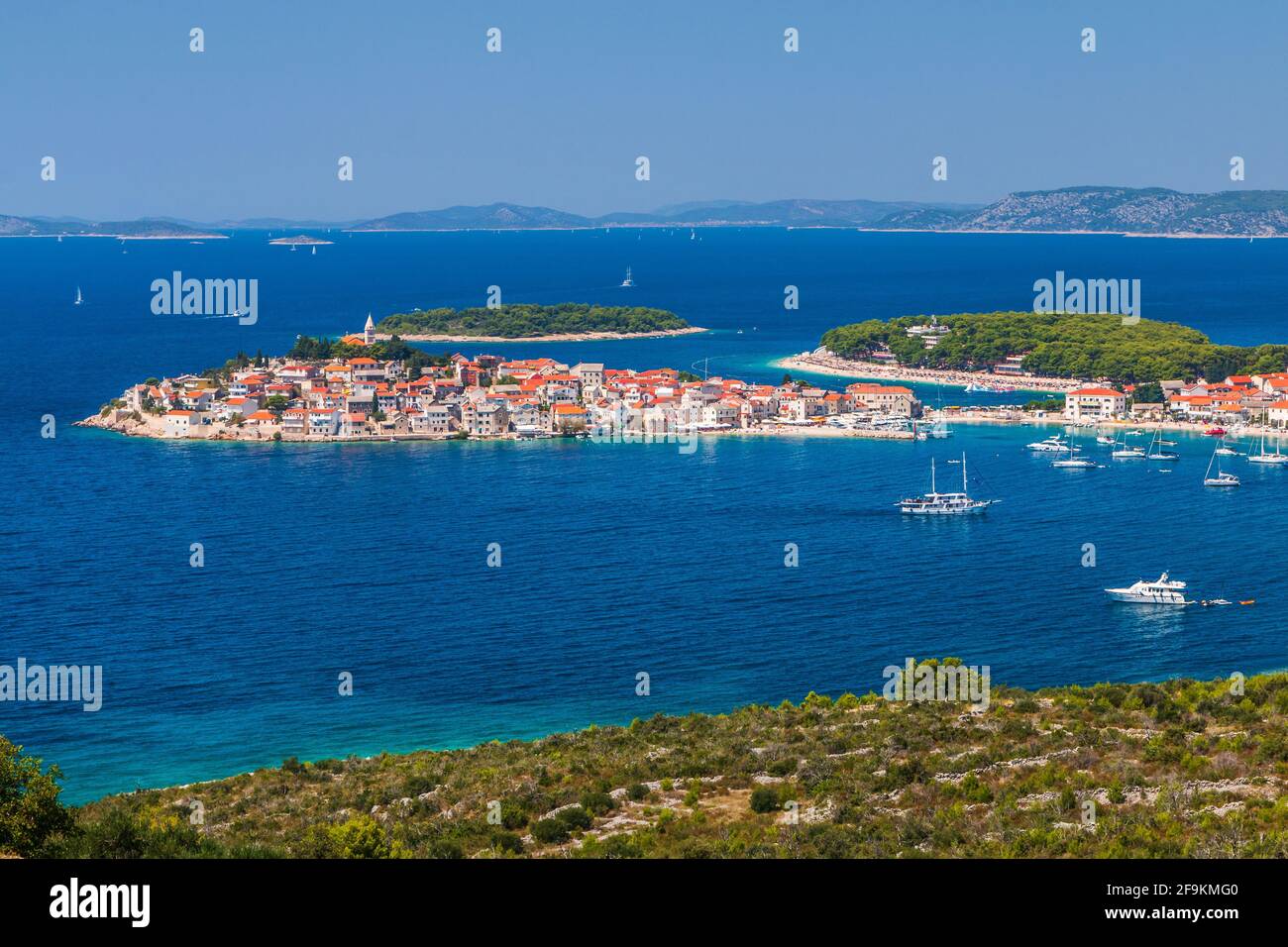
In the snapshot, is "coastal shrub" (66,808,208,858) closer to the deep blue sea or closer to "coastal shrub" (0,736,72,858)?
"coastal shrub" (0,736,72,858)

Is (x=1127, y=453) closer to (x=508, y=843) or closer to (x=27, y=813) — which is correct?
(x=508, y=843)

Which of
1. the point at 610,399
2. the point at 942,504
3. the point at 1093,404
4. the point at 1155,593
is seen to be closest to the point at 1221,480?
the point at 942,504

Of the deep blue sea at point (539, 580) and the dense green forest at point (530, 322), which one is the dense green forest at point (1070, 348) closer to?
the deep blue sea at point (539, 580)

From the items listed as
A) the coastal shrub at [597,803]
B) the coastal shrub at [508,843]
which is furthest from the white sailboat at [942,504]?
the coastal shrub at [508,843]

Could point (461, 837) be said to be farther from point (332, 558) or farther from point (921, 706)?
point (332, 558)

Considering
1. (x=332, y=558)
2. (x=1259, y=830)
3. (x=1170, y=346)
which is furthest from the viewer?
(x=1170, y=346)

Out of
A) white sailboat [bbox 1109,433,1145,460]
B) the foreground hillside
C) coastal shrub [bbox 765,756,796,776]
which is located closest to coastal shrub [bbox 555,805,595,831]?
the foreground hillside
